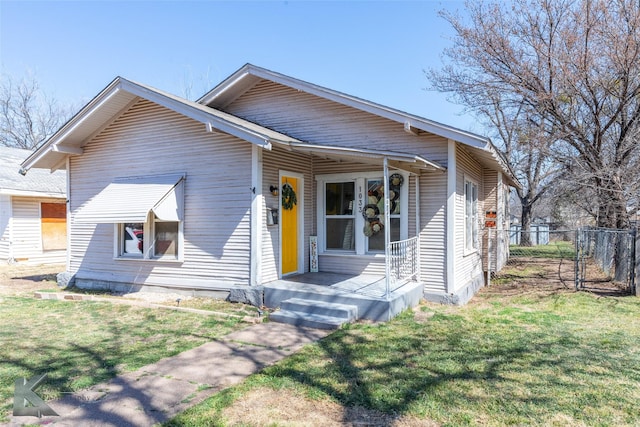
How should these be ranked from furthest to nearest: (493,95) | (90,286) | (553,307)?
(493,95)
(90,286)
(553,307)

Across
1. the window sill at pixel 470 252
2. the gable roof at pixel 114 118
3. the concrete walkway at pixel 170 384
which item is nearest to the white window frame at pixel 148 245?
the gable roof at pixel 114 118

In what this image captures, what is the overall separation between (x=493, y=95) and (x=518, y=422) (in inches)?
455

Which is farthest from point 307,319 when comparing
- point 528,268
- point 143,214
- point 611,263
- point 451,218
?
point 528,268

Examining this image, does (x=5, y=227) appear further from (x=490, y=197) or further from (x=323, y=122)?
(x=490, y=197)

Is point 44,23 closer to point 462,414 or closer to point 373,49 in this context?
point 373,49

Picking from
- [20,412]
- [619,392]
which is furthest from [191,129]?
[619,392]

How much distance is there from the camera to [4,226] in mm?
14312

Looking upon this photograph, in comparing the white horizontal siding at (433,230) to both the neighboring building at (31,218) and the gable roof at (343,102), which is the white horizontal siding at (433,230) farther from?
the neighboring building at (31,218)

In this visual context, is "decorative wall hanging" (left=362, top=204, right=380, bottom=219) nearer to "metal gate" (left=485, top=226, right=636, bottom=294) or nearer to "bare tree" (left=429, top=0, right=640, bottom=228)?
"metal gate" (left=485, top=226, right=636, bottom=294)

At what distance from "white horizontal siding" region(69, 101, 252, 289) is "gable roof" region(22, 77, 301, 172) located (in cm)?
24

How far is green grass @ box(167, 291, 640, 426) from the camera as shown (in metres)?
3.46

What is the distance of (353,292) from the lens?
708 centimetres

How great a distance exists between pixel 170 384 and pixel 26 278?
32.4ft

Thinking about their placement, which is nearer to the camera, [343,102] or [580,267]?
[343,102]
